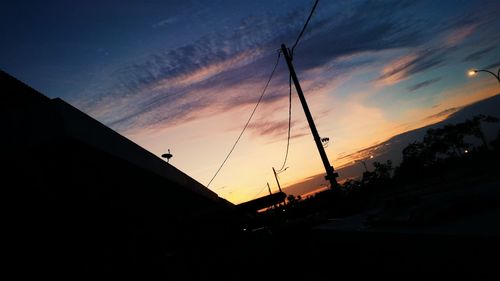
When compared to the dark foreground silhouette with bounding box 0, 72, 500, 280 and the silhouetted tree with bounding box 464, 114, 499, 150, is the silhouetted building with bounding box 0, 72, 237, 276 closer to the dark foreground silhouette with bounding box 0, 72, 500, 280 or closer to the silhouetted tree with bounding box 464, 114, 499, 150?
the dark foreground silhouette with bounding box 0, 72, 500, 280

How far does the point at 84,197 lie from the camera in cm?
295

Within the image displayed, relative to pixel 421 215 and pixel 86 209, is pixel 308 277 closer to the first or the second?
pixel 421 215

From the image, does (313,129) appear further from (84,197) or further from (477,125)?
(477,125)

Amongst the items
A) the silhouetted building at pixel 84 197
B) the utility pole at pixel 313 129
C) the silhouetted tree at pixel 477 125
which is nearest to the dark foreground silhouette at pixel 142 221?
the silhouetted building at pixel 84 197

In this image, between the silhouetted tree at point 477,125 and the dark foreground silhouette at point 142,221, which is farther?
the silhouetted tree at point 477,125

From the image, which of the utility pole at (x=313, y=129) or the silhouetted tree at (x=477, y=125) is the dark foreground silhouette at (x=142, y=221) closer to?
the utility pole at (x=313, y=129)

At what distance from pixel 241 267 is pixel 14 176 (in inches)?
170

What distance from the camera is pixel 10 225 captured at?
2.84 meters

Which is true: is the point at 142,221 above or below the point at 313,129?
below

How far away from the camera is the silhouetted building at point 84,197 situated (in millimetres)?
1743

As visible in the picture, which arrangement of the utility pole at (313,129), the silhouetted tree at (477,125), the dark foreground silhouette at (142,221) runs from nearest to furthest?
the dark foreground silhouette at (142,221), the utility pole at (313,129), the silhouetted tree at (477,125)

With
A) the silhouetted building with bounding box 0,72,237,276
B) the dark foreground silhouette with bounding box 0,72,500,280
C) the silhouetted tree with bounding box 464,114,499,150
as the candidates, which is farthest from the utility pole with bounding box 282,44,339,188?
the silhouetted tree with bounding box 464,114,499,150

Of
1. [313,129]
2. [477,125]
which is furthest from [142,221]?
[477,125]

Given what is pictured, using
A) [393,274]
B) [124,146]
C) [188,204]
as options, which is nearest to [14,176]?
[124,146]
